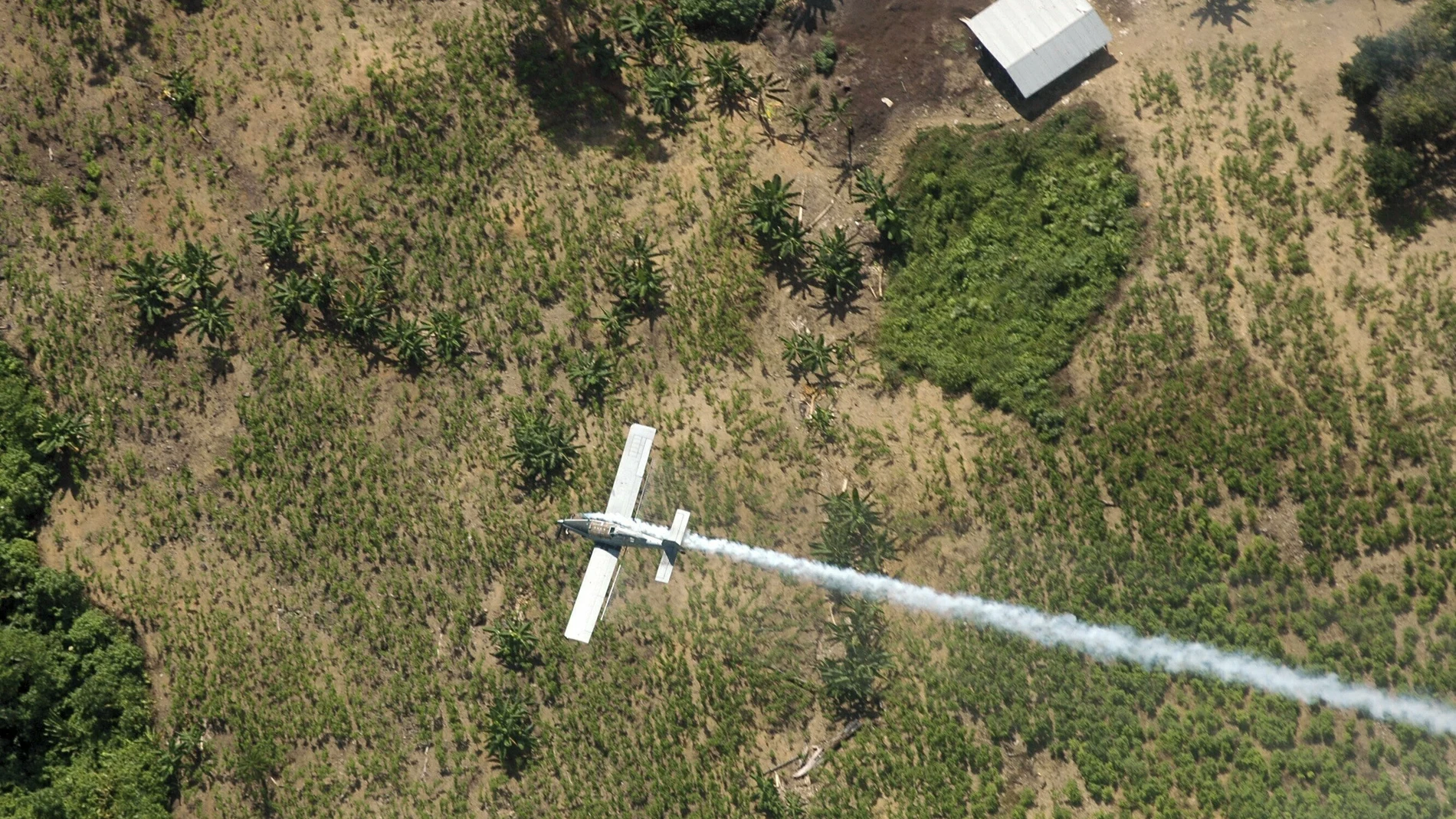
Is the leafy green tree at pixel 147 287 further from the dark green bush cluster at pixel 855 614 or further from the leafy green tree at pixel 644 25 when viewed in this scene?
the dark green bush cluster at pixel 855 614

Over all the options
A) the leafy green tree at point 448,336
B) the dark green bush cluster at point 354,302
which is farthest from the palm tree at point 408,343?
the leafy green tree at point 448,336

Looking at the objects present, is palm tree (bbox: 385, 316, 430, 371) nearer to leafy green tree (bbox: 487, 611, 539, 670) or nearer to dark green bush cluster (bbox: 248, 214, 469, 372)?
dark green bush cluster (bbox: 248, 214, 469, 372)

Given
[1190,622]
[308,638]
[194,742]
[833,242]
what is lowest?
[194,742]

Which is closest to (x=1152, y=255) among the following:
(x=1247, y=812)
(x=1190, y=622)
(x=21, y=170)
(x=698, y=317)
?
(x=1190, y=622)

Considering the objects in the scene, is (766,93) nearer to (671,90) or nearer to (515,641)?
(671,90)

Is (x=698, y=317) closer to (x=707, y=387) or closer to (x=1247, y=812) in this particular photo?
(x=707, y=387)

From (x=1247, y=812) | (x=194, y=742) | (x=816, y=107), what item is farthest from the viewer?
(x=816, y=107)

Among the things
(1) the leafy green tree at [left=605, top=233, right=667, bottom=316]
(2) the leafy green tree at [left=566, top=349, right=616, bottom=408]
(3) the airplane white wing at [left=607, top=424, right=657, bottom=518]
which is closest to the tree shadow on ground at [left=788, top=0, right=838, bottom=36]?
(1) the leafy green tree at [left=605, top=233, right=667, bottom=316]

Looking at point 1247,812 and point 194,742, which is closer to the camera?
point 1247,812

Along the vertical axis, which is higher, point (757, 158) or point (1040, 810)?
point (757, 158)
